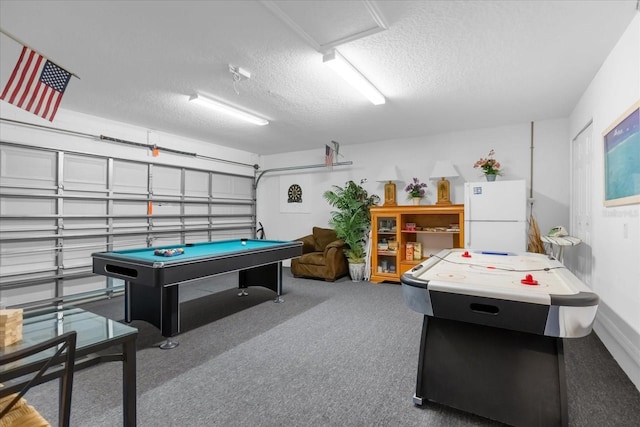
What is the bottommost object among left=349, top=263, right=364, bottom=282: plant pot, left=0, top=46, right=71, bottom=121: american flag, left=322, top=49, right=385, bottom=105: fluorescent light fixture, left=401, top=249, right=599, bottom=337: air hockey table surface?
left=349, top=263, right=364, bottom=282: plant pot

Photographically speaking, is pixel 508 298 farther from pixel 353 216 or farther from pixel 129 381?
pixel 353 216

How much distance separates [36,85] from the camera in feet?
7.33

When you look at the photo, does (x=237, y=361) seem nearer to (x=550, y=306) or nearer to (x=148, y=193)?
(x=550, y=306)

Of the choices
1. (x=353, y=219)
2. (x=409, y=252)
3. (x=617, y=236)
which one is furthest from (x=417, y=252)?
(x=617, y=236)

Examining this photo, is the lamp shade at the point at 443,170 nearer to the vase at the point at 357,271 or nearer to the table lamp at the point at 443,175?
the table lamp at the point at 443,175

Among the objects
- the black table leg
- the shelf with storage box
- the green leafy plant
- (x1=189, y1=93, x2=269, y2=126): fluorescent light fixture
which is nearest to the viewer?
the black table leg

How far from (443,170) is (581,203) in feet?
6.34

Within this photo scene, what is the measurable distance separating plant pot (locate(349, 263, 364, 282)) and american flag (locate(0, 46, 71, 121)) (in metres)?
4.64

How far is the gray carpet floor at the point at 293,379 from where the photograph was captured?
1.80 metres

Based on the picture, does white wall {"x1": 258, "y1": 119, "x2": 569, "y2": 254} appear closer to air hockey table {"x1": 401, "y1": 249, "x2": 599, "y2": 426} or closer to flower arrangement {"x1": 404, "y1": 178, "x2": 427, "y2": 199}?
flower arrangement {"x1": 404, "y1": 178, "x2": 427, "y2": 199}

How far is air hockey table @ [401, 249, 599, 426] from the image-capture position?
1.46m

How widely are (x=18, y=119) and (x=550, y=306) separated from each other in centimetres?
576

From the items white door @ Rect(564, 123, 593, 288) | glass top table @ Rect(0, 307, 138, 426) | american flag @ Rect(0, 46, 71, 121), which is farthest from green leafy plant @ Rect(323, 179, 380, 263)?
glass top table @ Rect(0, 307, 138, 426)

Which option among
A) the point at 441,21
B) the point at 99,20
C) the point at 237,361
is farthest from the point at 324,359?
the point at 99,20
